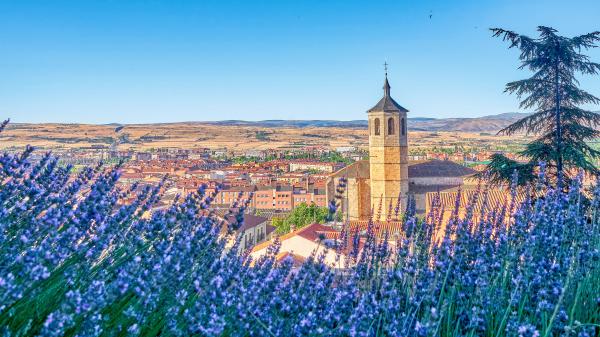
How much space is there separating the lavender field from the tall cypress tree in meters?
7.56

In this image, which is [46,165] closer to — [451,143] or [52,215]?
[52,215]

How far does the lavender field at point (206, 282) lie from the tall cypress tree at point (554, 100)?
756cm

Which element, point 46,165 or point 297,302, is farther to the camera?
point 46,165

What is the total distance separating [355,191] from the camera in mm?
38125

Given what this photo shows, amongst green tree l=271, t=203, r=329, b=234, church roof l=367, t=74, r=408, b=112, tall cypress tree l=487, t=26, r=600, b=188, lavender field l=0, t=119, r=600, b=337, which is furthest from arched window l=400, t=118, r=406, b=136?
lavender field l=0, t=119, r=600, b=337

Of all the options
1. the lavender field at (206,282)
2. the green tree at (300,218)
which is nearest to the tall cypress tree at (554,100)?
the lavender field at (206,282)

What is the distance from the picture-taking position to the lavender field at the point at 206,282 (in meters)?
1.37

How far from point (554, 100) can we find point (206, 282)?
398 inches

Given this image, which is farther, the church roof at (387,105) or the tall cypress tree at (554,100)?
the church roof at (387,105)

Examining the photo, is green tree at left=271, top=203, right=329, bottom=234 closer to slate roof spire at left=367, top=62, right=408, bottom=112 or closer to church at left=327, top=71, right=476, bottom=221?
church at left=327, top=71, right=476, bottom=221

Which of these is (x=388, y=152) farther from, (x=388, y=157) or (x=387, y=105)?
(x=387, y=105)

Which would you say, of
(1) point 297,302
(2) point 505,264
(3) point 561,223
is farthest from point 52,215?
(3) point 561,223

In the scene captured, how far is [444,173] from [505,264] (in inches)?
1711

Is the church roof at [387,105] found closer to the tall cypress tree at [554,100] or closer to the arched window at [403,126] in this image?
the arched window at [403,126]
